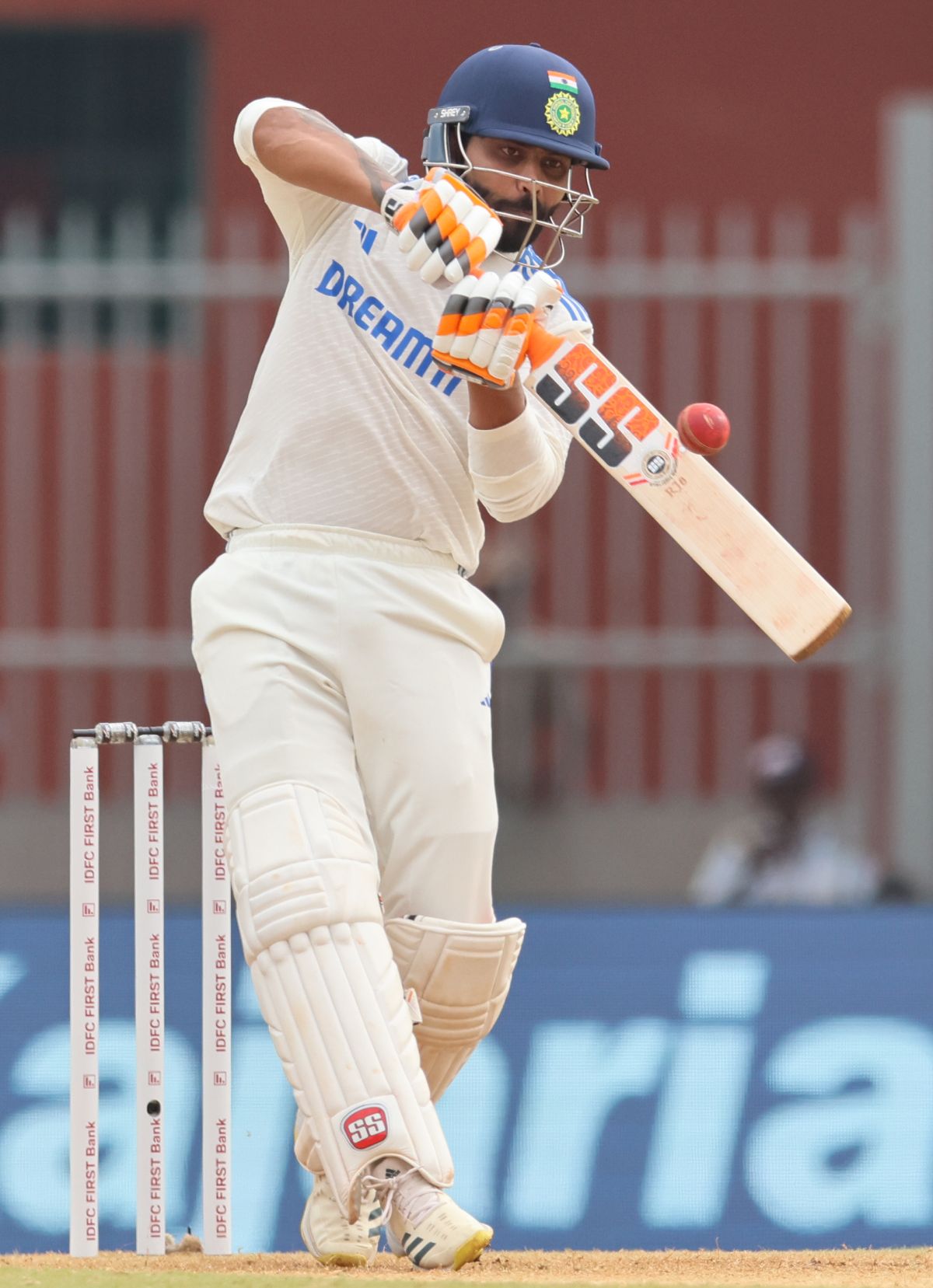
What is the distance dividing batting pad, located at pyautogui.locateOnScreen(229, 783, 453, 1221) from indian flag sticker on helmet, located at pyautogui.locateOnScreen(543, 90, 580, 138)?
979 mm

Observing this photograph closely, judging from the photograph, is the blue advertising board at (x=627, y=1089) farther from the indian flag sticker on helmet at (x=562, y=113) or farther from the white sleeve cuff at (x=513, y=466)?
the indian flag sticker on helmet at (x=562, y=113)

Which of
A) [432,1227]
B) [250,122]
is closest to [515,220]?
[250,122]

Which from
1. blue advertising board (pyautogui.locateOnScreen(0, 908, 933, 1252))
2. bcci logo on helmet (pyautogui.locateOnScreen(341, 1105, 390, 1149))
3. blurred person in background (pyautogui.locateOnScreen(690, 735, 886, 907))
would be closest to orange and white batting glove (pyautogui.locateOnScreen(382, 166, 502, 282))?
bcci logo on helmet (pyautogui.locateOnScreen(341, 1105, 390, 1149))

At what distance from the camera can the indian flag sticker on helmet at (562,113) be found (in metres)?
2.98

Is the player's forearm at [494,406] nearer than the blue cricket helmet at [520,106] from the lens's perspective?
Yes

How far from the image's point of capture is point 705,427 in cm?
288

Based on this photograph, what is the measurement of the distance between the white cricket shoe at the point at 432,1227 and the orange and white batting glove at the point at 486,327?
1.06 meters

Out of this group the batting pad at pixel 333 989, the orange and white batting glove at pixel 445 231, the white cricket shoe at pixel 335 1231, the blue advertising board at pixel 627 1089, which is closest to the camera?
the orange and white batting glove at pixel 445 231

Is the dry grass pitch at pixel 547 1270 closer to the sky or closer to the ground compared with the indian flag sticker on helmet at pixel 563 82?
closer to the ground

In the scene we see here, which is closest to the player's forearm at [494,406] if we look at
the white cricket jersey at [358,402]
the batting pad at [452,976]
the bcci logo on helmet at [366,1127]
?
the white cricket jersey at [358,402]

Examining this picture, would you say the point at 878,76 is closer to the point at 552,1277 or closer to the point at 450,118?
the point at 450,118

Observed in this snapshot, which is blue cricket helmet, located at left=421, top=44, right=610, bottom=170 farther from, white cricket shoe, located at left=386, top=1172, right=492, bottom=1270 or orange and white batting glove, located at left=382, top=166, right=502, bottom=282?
white cricket shoe, located at left=386, top=1172, right=492, bottom=1270

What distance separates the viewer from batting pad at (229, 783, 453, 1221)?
2.85 metres

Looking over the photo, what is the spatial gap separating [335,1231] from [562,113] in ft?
5.25
